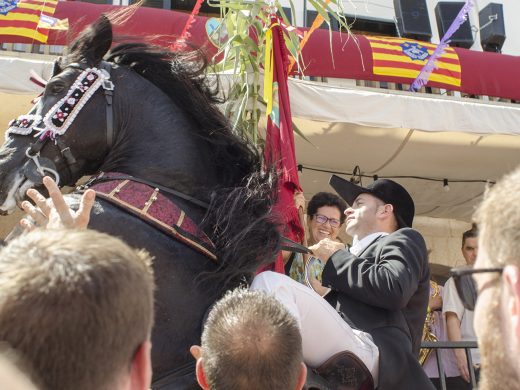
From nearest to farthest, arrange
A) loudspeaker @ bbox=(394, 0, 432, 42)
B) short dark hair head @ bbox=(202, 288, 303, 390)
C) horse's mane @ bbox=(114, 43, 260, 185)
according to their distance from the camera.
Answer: short dark hair head @ bbox=(202, 288, 303, 390), horse's mane @ bbox=(114, 43, 260, 185), loudspeaker @ bbox=(394, 0, 432, 42)

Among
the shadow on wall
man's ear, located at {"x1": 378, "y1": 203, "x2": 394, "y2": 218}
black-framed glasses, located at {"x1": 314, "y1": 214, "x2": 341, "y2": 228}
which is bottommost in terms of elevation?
the shadow on wall

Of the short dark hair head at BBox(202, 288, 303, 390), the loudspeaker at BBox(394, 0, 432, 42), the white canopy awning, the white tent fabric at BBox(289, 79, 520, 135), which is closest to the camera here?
the short dark hair head at BBox(202, 288, 303, 390)

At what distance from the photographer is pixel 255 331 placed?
1938 millimetres

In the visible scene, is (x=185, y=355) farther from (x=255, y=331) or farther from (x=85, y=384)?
(x=85, y=384)

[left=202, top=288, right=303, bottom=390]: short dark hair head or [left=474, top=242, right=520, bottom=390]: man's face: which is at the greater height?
[left=474, top=242, right=520, bottom=390]: man's face

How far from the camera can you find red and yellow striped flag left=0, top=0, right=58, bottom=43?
16.8ft

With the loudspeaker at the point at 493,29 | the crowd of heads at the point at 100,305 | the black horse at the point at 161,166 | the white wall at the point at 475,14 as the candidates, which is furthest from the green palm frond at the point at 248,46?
the loudspeaker at the point at 493,29

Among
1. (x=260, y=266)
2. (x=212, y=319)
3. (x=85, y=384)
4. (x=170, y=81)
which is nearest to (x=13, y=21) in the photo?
(x=170, y=81)

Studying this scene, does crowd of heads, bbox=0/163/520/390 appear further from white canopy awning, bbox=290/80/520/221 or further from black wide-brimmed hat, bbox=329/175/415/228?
white canopy awning, bbox=290/80/520/221

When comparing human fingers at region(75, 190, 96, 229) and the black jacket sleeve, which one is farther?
the black jacket sleeve

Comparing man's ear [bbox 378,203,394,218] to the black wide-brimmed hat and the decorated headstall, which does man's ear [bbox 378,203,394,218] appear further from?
the decorated headstall

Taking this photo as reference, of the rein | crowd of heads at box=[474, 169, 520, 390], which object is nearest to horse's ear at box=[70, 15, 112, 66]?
the rein

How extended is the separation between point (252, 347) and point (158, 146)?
3.30ft

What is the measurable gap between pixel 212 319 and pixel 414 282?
957mm
